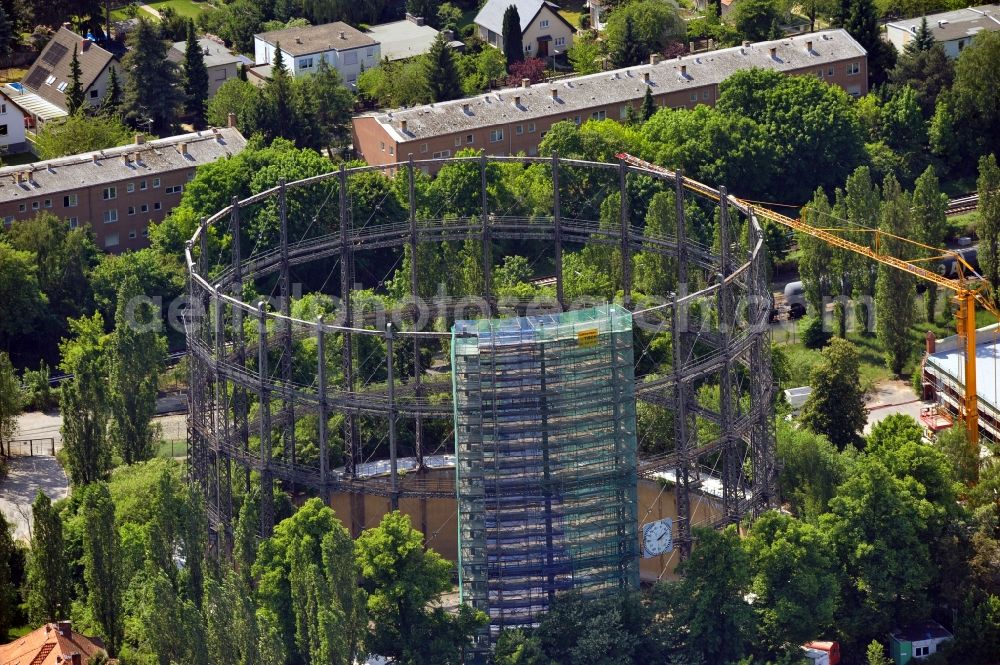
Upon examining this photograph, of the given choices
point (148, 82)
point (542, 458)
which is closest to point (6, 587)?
point (542, 458)

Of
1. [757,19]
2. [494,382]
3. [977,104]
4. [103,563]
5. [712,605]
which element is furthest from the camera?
[757,19]

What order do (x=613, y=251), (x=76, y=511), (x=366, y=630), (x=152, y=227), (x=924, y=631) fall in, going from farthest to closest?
(x=152, y=227) → (x=613, y=251) → (x=76, y=511) → (x=924, y=631) → (x=366, y=630)

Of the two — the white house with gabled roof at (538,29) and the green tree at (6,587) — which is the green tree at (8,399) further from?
the white house with gabled roof at (538,29)

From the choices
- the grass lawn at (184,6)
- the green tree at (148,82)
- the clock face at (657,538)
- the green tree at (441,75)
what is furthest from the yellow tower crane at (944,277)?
the grass lawn at (184,6)

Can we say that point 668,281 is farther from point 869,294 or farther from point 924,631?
point 924,631

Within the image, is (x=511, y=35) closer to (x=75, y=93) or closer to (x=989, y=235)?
(x=75, y=93)

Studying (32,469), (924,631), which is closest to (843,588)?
(924,631)
